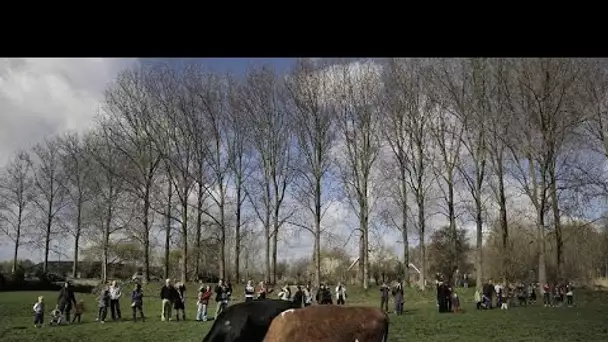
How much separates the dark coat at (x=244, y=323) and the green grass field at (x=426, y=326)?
207 inches

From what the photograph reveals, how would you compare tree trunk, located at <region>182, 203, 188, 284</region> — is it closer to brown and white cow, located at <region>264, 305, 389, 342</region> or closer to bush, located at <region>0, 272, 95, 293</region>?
bush, located at <region>0, 272, 95, 293</region>

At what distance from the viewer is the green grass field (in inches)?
752

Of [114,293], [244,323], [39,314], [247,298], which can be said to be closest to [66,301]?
[39,314]

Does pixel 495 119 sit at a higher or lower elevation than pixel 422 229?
higher

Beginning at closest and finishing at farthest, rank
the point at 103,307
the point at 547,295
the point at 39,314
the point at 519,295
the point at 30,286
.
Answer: the point at 39,314 → the point at 103,307 → the point at 547,295 → the point at 519,295 → the point at 30,286

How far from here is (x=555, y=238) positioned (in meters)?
31.0

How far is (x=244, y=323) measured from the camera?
14250mm

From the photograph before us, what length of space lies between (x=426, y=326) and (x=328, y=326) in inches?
375

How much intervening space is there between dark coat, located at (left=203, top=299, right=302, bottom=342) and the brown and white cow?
2.93ft

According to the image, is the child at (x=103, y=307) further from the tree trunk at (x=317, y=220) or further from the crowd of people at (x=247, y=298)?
the tree trunk at (x=317, y=220)

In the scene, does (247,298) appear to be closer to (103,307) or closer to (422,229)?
(103,307)

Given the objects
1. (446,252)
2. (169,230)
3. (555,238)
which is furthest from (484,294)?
(169,230)

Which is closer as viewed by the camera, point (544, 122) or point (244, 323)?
point (244, 323)
